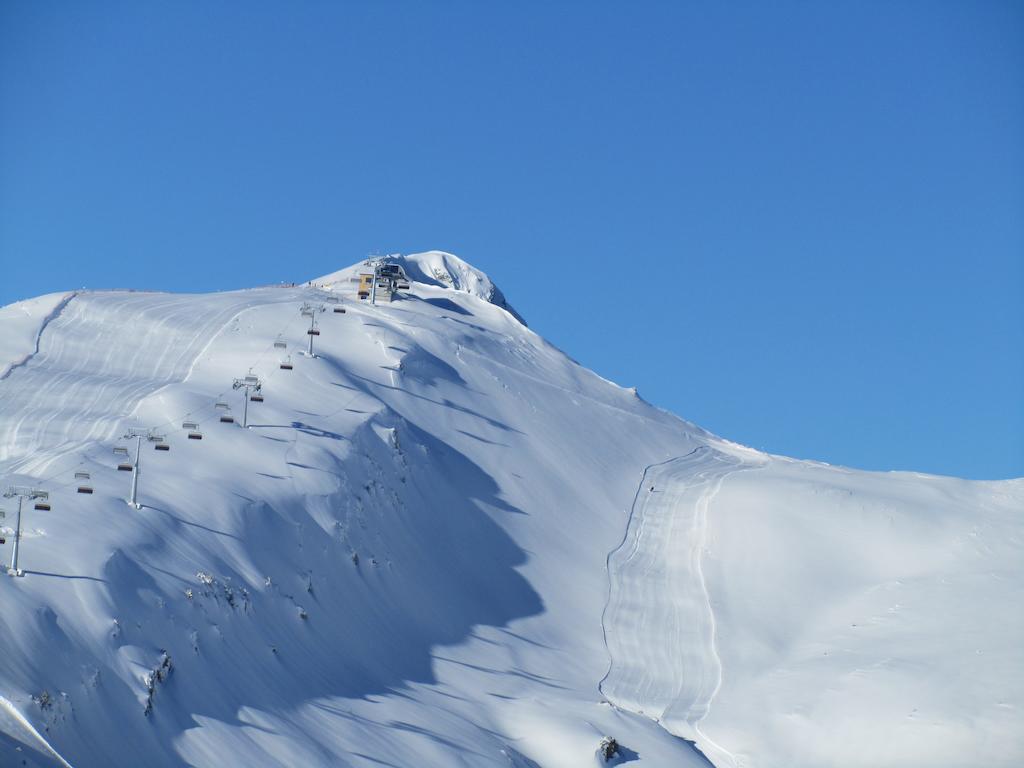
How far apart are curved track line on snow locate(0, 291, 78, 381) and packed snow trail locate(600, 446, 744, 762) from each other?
108 feet

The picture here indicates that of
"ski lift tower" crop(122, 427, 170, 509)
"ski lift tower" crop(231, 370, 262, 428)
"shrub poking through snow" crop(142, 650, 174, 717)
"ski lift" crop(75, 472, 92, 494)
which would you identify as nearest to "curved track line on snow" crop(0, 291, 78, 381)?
"ski lift tower" crop(231, 370, 262, 428)

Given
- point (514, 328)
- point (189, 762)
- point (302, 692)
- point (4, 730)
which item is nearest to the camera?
point (4, 730)

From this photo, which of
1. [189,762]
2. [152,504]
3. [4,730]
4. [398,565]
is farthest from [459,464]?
[4,730]

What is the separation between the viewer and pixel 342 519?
231ft

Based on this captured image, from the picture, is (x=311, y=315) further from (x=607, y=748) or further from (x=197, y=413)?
(x=607, y=748)

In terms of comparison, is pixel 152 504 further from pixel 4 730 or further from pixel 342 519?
pixel 4 730

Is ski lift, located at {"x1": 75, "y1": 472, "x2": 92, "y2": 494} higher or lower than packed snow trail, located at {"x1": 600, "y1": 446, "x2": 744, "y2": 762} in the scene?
lower

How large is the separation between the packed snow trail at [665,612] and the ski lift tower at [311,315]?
20.9 metres

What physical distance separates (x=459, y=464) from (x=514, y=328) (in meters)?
30.1

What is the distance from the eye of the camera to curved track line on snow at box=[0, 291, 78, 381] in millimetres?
80887

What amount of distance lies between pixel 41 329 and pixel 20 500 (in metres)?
38.8

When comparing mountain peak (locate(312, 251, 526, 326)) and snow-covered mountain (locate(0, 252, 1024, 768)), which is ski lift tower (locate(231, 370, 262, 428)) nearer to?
snow-covered mountain (locate(0, 252, 1024, 768))

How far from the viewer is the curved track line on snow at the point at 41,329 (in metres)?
80.9

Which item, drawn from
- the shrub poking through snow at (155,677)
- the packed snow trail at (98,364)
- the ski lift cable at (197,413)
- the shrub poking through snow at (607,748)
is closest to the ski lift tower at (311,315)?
the ski lift cable at (197,413)
